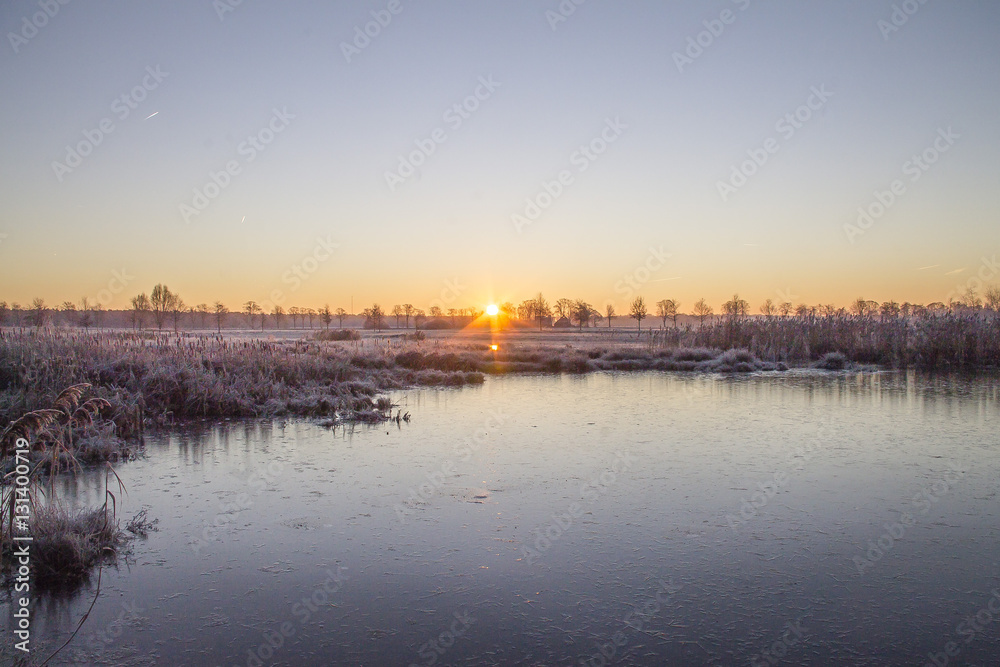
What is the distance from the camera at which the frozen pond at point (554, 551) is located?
409 centimetres

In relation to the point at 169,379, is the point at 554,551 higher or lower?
lower

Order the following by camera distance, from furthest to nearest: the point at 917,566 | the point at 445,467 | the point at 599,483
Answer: the point at 445,467
the point at 599,483
the point at 917,566

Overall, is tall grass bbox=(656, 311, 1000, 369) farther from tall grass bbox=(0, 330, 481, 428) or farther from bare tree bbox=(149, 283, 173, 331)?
bare tree bbox=(149, 283, 173, 331)

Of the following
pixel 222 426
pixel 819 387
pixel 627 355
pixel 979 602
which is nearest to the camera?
pixel 979 602

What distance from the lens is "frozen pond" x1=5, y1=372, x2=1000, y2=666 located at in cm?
409

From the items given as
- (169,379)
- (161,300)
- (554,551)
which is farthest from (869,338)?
(161,300)

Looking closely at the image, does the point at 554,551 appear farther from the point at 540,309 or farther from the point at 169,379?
the point at 540,309

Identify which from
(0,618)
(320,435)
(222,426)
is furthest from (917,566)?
(222,426)

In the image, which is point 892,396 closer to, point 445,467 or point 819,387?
point 819,387

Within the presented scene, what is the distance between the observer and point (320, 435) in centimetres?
1091

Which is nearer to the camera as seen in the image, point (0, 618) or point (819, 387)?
point (0, 618)

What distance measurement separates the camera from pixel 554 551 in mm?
5570

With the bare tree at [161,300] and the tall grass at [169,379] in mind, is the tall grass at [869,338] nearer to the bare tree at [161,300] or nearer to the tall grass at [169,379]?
the tall grass at [169,379]

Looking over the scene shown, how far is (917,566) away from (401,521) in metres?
4.40
